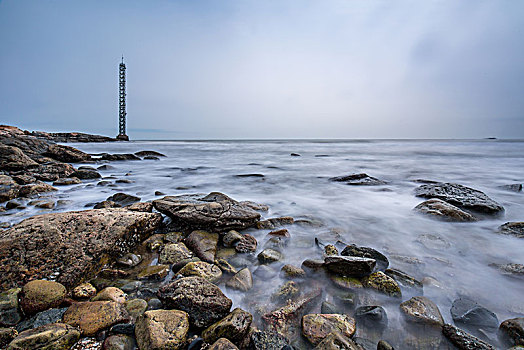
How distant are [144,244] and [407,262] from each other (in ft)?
9.05

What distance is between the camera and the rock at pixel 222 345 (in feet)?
4.21

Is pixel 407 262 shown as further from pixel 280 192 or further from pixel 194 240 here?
pixel 280 192

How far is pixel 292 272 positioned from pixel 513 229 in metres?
3.17

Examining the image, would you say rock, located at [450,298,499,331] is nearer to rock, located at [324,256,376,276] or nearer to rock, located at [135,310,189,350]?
rock, located at [324,256,376,276]

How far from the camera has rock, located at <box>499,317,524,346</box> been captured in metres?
1.46

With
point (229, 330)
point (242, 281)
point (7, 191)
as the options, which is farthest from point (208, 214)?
point (7, 191)

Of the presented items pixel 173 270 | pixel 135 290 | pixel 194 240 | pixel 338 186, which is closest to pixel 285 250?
pixel 194 240

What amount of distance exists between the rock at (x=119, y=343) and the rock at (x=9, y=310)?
2.23 ft

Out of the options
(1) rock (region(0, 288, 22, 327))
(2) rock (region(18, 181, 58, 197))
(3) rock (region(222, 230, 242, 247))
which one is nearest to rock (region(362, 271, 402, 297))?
(3) rock (region(222, 230, 242, 247))

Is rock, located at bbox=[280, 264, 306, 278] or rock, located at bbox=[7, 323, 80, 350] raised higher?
rock, located at bbox=[7, 323, 80, 350]

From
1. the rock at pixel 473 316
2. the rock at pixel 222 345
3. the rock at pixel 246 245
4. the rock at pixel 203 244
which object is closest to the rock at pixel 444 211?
the rock at pixel 473 316

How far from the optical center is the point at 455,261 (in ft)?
8.23

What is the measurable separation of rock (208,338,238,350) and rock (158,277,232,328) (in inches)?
9.3

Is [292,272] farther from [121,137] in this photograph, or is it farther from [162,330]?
[121,137]
